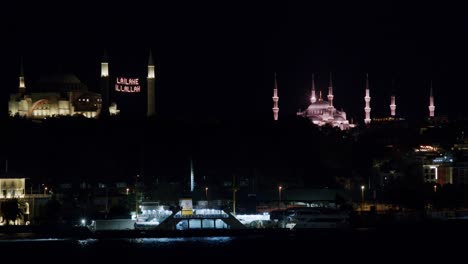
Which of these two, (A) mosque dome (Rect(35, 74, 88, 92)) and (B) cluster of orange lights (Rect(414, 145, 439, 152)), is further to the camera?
(B) cluster of orange lights (Rect(414, 145, 439, 152))

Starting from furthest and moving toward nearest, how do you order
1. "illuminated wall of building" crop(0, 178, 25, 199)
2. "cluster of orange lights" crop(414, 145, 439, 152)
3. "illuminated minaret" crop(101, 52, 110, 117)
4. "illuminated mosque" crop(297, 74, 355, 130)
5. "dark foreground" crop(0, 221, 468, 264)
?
"illuminated mosque" crop(297, 74, 355, 130) → "cluster of orange lights" crop(414, 145, 439, 152) → "illuminated minaret" crop(101, 52, 110, 117) → "illuminated wall of building" crop(0, 178, 25, 199) → "dark foreground" crop(0, 221, 468, 264)

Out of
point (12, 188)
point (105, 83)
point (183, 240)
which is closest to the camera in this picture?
point (183, 240)

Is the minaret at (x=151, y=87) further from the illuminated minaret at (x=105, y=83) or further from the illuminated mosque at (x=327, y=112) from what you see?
the illuminated mosque at (x=327, y=112)

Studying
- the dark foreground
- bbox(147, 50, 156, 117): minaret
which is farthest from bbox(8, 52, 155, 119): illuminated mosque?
the dark foreground

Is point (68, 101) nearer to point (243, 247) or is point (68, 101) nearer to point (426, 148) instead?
point (426, 148)

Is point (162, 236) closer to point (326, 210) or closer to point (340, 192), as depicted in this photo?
point (326, 210)

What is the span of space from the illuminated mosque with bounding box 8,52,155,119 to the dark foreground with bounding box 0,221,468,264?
2819 cm

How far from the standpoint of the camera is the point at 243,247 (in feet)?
219

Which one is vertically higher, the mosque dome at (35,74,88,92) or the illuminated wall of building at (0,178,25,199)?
the mosque dome at (35,74,88,92)

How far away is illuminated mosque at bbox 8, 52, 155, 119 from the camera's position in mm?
97250

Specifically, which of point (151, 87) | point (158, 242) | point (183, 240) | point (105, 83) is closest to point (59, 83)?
point (105, 83)

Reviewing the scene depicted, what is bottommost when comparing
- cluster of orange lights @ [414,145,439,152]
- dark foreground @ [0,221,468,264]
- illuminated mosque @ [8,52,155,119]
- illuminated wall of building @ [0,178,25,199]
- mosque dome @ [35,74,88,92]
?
dark foreground @ [0,221,468,264]

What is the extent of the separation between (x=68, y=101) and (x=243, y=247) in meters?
34.8

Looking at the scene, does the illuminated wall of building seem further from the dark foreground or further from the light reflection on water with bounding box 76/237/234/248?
the light reflection on water with bounding box 76/237/234/248
